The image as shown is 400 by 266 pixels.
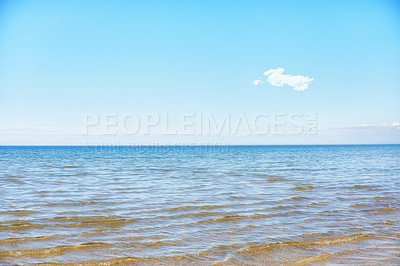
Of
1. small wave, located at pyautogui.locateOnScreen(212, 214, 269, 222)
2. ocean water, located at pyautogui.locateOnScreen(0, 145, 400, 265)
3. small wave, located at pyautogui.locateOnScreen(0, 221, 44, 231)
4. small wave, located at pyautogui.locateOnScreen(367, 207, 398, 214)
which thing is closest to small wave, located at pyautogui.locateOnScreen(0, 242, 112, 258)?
ocean water, located at pyautogui.locateOnScreen(0, 145, 400, 265)

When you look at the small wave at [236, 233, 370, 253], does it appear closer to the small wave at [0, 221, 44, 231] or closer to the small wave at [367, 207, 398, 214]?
the small wave at [367, 207, 398, 214]

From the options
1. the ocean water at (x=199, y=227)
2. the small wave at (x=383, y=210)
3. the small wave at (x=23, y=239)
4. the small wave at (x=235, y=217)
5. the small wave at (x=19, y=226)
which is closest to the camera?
the ocean water at (x=199, y=227)

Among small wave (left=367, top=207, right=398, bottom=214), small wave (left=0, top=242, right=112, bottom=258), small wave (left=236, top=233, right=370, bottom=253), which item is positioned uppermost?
small wave (left=0, top=242, right=112, bottom=258)

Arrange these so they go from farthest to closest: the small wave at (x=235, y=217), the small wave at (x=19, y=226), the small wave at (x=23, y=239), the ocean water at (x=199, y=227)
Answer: the small wave at (x=235, y=217) → the small wave at (x=19, y=226) → the small wave at (x=23, y=239) → the ocean water at (x=199, y=227)

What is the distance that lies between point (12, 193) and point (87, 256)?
8.89 m

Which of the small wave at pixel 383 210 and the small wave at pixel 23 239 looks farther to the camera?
the small wave at pixel 383 210

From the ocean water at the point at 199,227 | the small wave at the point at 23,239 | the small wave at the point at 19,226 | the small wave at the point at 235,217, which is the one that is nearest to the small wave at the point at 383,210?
the ocean water at the point at 199,227

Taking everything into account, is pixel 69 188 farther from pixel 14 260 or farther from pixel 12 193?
pixel 14 260

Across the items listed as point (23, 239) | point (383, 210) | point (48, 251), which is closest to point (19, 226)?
point (23, 239)

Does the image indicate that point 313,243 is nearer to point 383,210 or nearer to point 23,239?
point 383,210

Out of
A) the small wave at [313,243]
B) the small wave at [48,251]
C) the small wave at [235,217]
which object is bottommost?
the small wave at [235,217]

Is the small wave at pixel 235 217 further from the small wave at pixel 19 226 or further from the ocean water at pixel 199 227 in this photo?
the small wave at pixel 19 226

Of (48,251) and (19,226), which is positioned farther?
(19,226)

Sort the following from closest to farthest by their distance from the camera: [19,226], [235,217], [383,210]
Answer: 1. [19,226]
2. [235,217]
3. [383,210]
